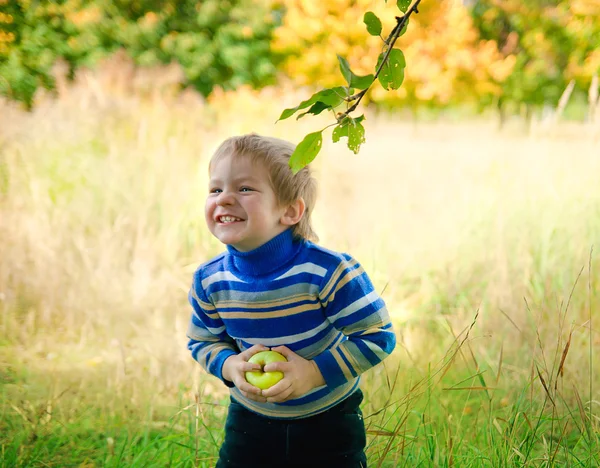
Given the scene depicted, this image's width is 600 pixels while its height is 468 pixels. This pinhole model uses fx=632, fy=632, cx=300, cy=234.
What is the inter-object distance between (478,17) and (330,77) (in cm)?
565

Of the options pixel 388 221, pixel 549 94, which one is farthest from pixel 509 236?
pixel 549 94

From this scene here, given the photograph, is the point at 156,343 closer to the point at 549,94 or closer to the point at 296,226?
the point at 296,226

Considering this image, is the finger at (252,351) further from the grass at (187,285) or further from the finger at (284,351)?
the grass at (187,285)

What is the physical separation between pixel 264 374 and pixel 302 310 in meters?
0.18

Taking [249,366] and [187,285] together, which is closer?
[249,366]

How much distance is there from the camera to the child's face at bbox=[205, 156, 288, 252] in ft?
5.06

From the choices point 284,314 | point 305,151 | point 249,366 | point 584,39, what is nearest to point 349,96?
point 305,151

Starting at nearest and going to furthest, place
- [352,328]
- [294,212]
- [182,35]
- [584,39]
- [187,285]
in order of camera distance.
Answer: [352,328]
[294,212]
[187,285]
[584,39]
[182,35]

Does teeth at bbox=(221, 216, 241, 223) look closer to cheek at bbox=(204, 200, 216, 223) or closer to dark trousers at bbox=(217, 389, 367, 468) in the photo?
cheek at bbox=(204, 200, 216, 223)

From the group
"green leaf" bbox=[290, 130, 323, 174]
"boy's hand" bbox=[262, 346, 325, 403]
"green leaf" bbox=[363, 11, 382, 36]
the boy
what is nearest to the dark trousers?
the boy

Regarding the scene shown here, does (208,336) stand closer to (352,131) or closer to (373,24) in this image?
(352,131)

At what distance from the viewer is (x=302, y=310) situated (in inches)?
60.4

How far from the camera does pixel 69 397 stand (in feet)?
8.07

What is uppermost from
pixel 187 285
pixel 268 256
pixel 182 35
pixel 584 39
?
pixel 182 35
